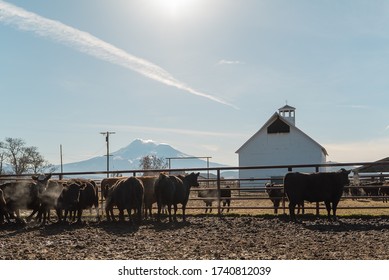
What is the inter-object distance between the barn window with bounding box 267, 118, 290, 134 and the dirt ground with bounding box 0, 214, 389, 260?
99.3ft

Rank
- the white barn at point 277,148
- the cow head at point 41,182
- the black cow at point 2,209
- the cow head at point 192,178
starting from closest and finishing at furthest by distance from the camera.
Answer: the black cow at point 2,209 → the cow head at point 41,182 → the cow head at point 192,178 → the white barn at point 277,148

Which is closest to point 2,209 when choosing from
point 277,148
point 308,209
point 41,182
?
point 41,182

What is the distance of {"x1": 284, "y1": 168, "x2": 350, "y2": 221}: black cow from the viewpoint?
38.0 feet

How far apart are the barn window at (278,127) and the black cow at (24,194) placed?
32.3 meters

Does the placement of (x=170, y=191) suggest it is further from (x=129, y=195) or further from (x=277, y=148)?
(x=277, y=148)

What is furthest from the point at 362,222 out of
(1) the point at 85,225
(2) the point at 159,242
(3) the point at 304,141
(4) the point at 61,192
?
(3) the point at 304,141

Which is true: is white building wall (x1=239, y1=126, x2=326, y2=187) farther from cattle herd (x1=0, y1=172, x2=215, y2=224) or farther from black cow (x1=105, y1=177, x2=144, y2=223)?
black cow (x1=105, y1=177, x2=144, y2=223)

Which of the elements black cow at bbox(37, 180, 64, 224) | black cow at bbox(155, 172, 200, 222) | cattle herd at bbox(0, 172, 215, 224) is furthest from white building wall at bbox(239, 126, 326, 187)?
black cow at bbox(37, 180, 64, 224)

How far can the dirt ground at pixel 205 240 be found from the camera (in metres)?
6.74

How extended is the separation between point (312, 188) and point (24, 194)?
7.84 meters

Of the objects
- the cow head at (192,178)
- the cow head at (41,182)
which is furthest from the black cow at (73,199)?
the cow head at (192,178)

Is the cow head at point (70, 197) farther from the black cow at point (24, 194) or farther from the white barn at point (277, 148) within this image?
the white barn at point (277, 148)

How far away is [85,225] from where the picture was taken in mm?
10969
